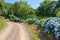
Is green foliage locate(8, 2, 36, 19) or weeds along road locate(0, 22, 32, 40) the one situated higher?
weeds along road locate(0, 22, 32, 40)

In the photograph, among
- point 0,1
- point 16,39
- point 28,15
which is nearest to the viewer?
point 16,39

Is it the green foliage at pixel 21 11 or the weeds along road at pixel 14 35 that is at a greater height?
the weeds along road at pixel 14 35

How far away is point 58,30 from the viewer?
1458cm

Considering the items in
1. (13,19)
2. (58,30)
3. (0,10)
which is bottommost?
(13,19)

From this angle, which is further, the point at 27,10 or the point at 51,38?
the point at 27,10

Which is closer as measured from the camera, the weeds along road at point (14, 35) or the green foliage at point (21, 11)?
the weeds along road at point (14, 35)

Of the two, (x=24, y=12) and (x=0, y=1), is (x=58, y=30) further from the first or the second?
(x=24, y=12)

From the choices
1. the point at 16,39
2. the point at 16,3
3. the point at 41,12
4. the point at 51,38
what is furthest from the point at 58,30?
the point at 16,3

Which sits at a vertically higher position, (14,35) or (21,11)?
(14,35)

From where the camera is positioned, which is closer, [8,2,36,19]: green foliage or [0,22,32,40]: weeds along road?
[0,22,32,40]: weeds along road

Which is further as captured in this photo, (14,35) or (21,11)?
(21,11)

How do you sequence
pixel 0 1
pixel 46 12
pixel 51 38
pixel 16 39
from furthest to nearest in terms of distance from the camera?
1. pixel 46 12
2. pixel 0 1
3. pixel 16 39
4. pixel 51 38

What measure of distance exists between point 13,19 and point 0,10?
30.3m

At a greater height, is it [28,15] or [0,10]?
[0,10]
